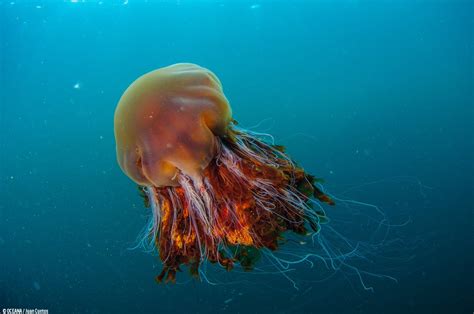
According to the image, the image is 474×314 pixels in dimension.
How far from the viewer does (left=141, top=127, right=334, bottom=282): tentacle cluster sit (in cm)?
297

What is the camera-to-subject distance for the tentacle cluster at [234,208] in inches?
117

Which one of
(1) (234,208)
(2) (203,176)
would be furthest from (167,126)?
(1) (234,208)

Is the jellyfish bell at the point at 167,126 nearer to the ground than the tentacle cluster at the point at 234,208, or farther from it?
farther from it

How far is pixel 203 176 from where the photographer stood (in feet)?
9.93

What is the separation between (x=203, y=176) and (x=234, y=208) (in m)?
0.35

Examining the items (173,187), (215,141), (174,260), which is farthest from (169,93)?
(174,260)

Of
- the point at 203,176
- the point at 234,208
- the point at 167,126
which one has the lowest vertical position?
the point at 234,208

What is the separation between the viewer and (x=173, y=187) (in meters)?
3.13

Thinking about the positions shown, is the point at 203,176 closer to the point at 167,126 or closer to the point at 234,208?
the point at 234,208

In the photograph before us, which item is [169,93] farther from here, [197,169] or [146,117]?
[197,169]

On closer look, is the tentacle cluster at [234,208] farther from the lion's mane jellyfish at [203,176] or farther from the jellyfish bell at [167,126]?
the jellyfish bell at [167,126]

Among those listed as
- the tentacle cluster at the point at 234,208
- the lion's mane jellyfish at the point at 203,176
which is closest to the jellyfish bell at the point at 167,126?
the lion's mane jellyfish at the point at 203,176

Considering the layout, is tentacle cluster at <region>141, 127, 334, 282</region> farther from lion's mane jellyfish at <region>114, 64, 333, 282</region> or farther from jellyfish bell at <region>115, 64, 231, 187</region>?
jellyfish bell at <region>115, 64, 231, 187</region>

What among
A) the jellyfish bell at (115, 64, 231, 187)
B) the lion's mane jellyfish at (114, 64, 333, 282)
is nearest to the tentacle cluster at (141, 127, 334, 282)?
the lion's mane jellyfish at (114, 64, 333, 282)
